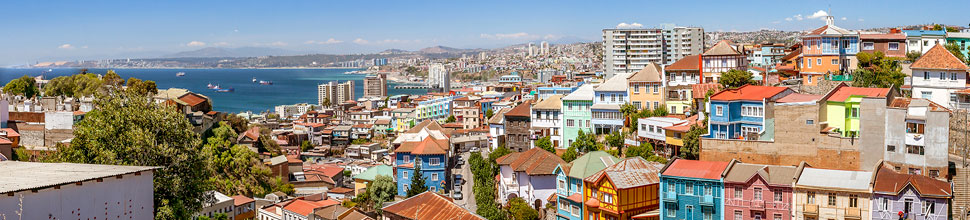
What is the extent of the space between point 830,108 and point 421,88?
151m

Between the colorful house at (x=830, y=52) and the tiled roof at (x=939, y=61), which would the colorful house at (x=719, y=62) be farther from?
the tiled roof at (x=939, y=61)

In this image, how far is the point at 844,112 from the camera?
19297mm

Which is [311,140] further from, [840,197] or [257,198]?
[840,197]

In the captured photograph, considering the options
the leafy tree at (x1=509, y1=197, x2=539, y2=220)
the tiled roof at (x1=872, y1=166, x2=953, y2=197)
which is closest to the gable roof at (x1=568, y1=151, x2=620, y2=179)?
the leafy tree at (x1=509, y1=197, x2=539, y2=220)

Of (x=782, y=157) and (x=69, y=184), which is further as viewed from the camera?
(x=782, y=157)

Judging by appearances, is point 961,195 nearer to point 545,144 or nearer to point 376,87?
point 545,144

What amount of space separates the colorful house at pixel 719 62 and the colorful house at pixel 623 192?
30.2 feet

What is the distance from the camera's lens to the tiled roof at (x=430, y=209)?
66.7 ft

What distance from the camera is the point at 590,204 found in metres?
19.7

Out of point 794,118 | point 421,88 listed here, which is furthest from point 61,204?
point 421,88

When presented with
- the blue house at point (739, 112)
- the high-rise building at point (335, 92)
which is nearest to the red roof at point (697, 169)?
the blue house at point (739, 112)

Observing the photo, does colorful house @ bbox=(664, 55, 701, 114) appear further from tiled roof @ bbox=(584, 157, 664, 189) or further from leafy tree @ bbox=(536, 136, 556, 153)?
tiled roof @ bbox=(584, 157, 664, 189)

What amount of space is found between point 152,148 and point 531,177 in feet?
39.3

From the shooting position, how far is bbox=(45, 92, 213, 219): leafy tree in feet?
43.5
